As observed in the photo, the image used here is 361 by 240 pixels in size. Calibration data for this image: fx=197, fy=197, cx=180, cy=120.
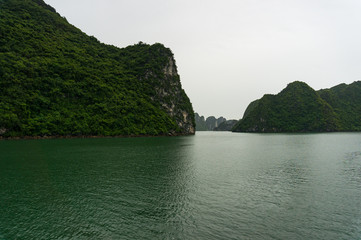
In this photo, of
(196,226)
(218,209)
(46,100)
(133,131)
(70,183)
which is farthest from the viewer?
(133,131)

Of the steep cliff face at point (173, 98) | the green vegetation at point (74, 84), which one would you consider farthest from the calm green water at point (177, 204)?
the steep cliff face at point (173, 98)

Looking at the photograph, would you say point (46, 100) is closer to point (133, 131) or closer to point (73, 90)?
point (73, 90)

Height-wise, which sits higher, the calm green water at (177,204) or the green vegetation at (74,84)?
the green vegetation at (74,84)

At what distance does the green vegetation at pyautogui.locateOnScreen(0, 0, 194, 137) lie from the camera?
3250 inches

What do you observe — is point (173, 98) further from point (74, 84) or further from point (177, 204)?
point (177, 204)

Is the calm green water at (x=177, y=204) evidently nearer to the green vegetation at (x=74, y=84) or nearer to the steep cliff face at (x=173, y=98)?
the green vegetation at (x=74, y=84)

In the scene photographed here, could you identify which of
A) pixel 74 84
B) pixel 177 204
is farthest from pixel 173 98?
pixel 177 204

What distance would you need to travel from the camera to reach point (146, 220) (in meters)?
12.6

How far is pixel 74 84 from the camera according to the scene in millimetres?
105062

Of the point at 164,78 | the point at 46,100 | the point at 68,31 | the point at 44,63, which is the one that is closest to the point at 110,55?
the point at 68,31

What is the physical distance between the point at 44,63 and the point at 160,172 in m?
106

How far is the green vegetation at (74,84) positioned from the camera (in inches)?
3250

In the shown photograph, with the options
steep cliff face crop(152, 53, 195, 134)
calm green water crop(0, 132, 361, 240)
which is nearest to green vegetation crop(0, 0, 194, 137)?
steep cliff face crop(152, 53, 195, 134)

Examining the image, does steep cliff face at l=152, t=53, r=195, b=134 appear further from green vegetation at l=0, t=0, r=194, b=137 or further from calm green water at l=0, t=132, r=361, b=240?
calm green water at l=0, t=132, r=361, b=240
